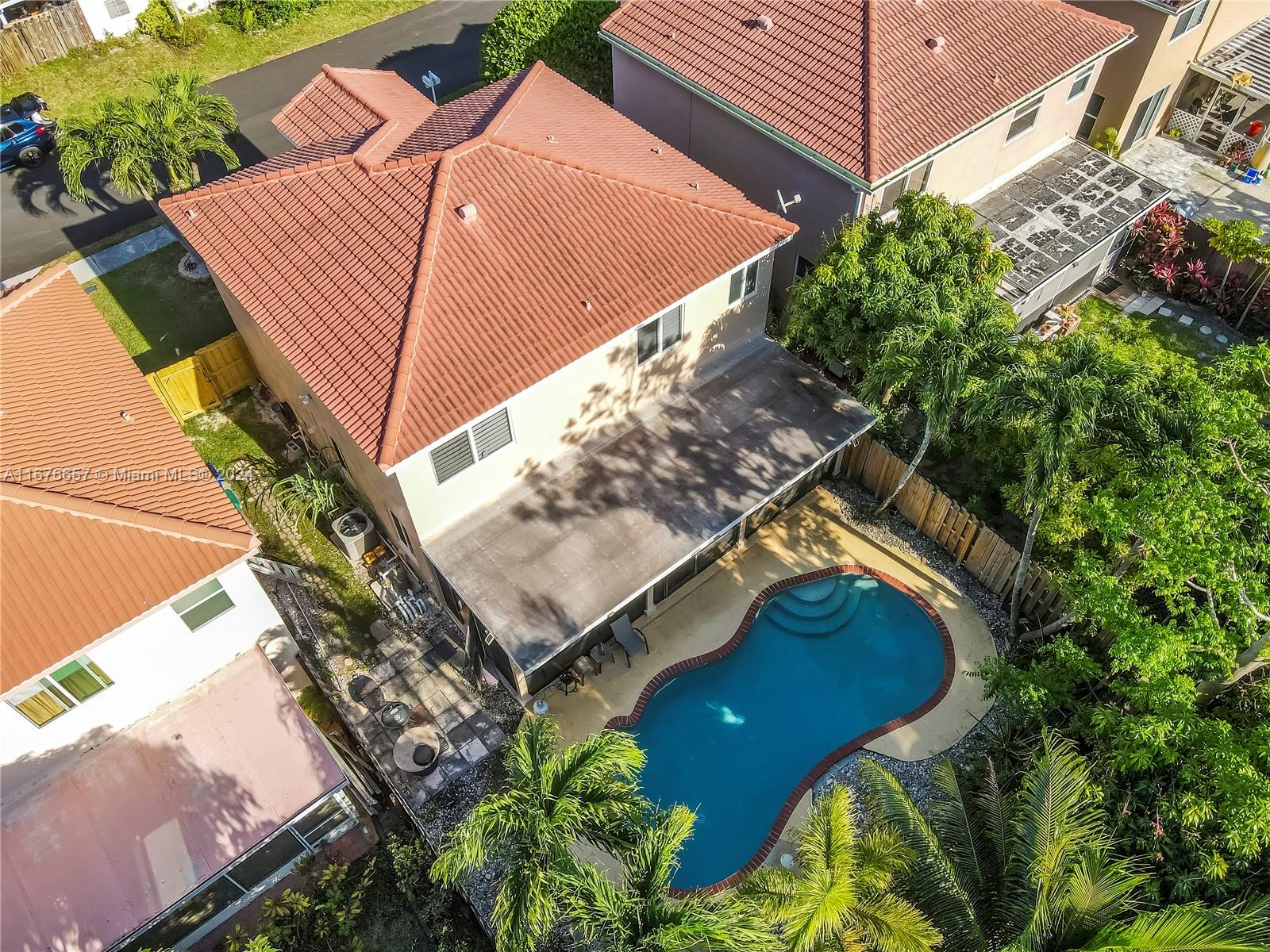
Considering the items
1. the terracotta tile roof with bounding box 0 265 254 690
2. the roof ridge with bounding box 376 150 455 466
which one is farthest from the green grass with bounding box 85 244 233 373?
the roof ridge with bounding box 376 150 455 466

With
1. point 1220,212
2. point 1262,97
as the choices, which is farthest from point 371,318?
point 1262,97

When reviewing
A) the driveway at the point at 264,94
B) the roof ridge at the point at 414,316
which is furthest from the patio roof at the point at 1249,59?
the driveway at the point at 264,94

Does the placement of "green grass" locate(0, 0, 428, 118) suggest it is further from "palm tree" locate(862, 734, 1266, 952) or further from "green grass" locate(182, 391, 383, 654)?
"palm tree" locate(862, 734, 1266, 952)

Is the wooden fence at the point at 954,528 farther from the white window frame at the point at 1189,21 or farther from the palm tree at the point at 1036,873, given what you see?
the white window frame at the point at 1189,21

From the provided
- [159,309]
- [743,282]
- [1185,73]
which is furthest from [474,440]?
[1185,73]

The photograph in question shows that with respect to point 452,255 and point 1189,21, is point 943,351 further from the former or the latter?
point 1189,21

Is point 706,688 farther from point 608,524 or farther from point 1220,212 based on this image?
point 1220,212
